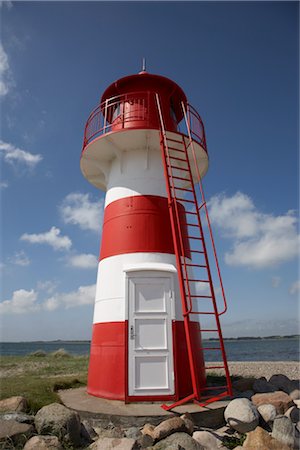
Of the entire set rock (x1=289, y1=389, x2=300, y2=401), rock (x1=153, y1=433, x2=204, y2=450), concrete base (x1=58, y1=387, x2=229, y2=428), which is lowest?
rock (x1=153, y1=433, x2=204, y2=450)

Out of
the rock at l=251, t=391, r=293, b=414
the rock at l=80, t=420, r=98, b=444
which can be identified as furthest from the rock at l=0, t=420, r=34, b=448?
the rock at l=251, t=391, r=293, b=414

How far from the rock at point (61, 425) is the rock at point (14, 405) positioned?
135 centimetres

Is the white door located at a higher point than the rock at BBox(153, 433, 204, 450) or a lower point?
higher

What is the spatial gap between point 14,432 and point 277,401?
208 inches

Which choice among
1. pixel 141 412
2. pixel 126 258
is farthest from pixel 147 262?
pixel 141 412

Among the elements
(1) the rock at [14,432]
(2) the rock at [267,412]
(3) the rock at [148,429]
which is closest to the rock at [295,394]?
(2) the rock at [267,412]

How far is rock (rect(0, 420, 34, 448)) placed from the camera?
5.24 m

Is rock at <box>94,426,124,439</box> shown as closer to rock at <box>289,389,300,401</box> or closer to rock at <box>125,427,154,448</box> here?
rock at <box>125,427,154,448</box>

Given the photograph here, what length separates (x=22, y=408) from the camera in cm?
702

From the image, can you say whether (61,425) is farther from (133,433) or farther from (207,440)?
(207,440)

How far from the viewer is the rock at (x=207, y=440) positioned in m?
5.82

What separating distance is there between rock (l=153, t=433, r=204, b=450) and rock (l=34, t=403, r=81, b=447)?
138cm

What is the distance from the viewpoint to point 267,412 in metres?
6.67

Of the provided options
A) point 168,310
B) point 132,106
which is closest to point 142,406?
point 168,310
